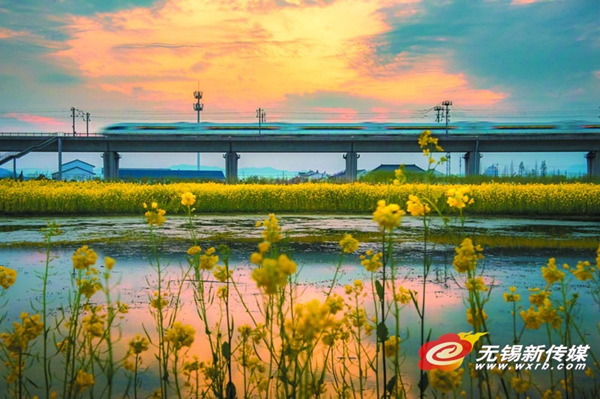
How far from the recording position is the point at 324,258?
8125mm

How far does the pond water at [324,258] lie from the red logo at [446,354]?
14.7 inches

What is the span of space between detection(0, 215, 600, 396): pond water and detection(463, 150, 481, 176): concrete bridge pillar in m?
26.4

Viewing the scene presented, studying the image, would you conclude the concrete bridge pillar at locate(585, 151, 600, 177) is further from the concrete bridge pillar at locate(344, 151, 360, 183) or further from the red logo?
the red logo

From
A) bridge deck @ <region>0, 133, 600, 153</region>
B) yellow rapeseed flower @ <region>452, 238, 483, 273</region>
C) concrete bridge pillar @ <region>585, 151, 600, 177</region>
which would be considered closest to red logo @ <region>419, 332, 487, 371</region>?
yellow rapeseed flower @ <region>452, 238, 483, 273</region>

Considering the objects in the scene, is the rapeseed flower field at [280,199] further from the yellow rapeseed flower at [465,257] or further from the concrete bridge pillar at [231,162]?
the concrete bridge pillar at [231,162]

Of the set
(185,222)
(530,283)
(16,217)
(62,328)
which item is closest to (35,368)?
(62,328)

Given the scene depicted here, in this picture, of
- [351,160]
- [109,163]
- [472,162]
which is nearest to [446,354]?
[351,160]

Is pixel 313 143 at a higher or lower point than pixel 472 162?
higher

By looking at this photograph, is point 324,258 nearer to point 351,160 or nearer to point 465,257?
point 465,257

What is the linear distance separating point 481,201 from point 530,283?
11.2 metres

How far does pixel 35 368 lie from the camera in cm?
361

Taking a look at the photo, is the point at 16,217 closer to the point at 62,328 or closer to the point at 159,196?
the point at 159,196

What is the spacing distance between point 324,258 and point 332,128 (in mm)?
33977

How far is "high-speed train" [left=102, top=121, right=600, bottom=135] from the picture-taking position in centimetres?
4003
